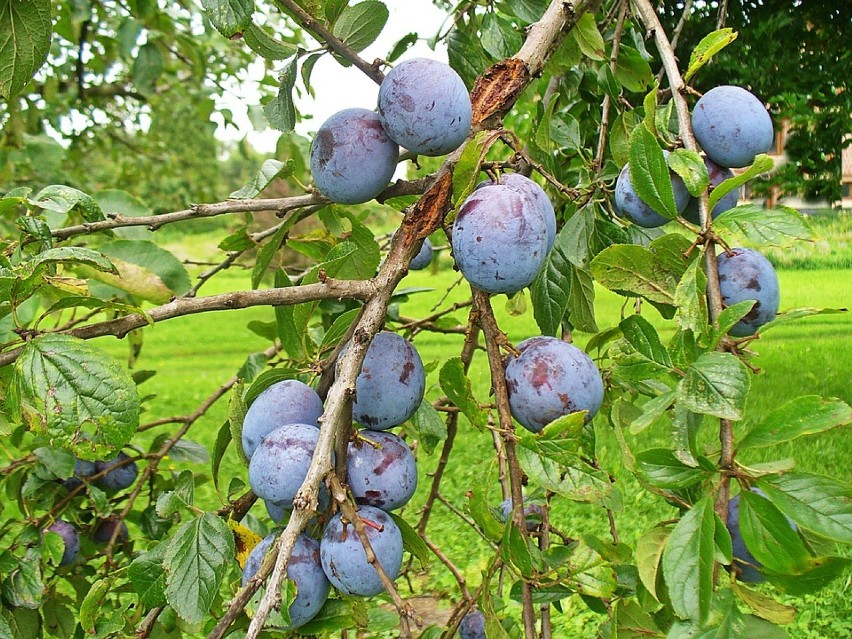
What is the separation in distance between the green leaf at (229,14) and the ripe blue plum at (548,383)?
1.38 ft

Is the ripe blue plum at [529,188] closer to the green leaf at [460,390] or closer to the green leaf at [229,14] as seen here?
the green leaf at [460,390]

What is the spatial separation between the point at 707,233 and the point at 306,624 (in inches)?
20.3

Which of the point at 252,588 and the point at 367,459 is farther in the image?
the point at 367,459

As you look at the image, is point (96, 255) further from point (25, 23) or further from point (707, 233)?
point (707, 233)

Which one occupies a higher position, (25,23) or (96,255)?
(25,23)

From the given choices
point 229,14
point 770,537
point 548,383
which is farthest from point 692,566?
point 229,14

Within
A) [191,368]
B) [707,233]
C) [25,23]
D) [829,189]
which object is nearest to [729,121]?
[707,233]

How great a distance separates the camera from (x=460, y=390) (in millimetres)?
695

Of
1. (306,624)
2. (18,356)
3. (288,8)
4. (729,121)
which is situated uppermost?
(288,8)

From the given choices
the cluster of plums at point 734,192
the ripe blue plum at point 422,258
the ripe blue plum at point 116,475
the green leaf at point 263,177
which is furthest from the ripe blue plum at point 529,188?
the ripe blue plum at point 116,475

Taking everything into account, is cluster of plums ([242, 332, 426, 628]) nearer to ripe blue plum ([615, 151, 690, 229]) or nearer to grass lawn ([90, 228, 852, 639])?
grass lawn ([90, 228, 852, 639])

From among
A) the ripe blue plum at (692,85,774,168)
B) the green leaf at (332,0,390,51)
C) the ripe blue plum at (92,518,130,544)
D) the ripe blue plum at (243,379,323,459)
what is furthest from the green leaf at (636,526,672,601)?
the ripe blue plum at (92,518,130,544)

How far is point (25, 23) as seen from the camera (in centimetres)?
79

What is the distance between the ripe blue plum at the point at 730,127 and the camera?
0.81m
